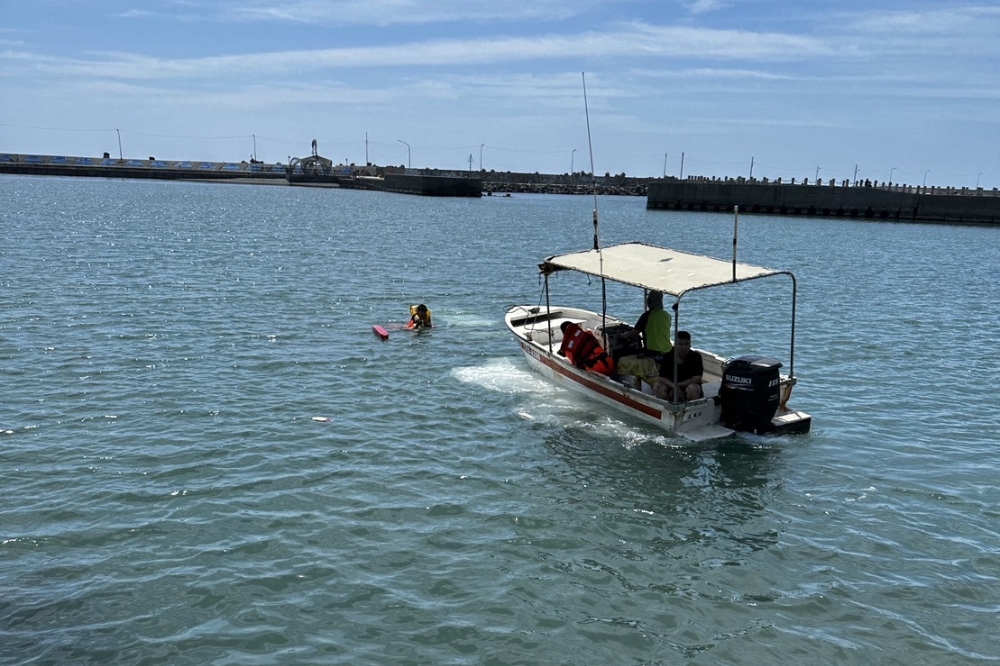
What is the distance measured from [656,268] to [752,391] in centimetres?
315

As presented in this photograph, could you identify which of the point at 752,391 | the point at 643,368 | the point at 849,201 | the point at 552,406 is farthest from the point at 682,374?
the point at 849,201

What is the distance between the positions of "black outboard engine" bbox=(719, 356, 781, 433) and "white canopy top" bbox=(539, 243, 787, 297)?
1.56 meters

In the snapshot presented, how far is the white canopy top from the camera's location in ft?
48.1

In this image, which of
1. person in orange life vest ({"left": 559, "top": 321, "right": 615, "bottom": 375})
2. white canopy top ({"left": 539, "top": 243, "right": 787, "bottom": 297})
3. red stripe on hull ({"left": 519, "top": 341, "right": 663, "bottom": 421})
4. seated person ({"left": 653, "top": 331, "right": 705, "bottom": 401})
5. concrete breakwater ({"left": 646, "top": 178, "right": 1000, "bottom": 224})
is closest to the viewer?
white canopy top ({"left": 539, "top": 243, "right": 787, "bottom": 297})

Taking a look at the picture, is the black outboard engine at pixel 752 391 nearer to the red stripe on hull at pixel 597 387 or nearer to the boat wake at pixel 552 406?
the boat wake at pixel 552 406

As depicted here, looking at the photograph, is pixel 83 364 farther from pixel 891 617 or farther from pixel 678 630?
pixel 891 617

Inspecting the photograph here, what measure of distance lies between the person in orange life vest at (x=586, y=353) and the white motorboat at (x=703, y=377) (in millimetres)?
162

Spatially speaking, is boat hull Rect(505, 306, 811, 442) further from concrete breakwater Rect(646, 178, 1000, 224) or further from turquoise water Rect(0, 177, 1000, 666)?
concrete breakwater Rect(646, 178, 1000, 224)

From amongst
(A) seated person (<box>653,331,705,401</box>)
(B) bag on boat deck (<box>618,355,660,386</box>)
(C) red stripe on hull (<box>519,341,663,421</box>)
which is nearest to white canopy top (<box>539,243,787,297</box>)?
(A) seated person (<box>653,331,705,401</box>)

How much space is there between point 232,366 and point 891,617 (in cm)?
1501

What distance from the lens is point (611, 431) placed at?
15.4 metres

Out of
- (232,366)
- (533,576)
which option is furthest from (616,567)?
(232,366)

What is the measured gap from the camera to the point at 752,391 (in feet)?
46.7

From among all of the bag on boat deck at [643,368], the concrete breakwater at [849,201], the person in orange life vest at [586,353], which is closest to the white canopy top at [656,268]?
the person in orange life vest at [586,353]
